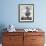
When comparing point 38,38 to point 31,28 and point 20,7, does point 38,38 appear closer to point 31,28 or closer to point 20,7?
point 31,28

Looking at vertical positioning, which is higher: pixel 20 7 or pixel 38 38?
pixel 20 7

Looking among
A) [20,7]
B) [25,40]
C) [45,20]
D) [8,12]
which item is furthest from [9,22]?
[45,20]

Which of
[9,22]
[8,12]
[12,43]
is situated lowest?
[12,43]

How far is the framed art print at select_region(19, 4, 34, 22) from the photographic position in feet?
13.8

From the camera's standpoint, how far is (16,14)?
4.24 meters

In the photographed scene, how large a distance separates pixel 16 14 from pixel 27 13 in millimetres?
367

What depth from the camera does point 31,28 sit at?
14.0 ft

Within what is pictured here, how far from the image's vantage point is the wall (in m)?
4.20

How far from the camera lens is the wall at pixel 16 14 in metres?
4.20

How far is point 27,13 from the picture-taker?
4254 millimetres

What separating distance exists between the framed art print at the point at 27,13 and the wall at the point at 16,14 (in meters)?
0.10

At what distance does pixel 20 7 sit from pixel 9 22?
0.62 metres

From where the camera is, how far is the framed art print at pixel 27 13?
13.8ft

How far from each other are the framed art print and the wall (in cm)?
10
